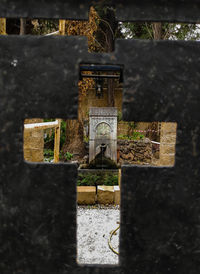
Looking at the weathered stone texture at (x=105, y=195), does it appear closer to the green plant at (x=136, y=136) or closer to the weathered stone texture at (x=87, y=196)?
the weathered stone texture at (x=87, y=196)

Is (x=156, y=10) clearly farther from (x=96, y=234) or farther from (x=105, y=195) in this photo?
(x=105, y=195)

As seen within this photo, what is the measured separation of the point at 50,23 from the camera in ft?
24.3

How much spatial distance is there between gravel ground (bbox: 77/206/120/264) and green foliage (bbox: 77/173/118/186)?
76 cm

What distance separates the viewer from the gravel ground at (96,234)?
3.29 metres

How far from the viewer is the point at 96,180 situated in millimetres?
5680

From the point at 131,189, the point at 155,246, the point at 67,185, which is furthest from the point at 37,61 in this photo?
the point at 155,246

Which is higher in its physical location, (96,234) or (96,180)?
(96,180)

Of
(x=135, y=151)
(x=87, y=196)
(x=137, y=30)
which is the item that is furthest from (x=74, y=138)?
(x=137, y=30)

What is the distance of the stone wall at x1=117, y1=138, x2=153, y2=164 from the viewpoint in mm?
8133

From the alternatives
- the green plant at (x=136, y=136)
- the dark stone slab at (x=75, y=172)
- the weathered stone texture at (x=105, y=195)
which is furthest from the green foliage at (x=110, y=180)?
the dark stone slab at (x=75, y=172)

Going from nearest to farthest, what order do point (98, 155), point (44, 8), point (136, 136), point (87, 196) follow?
point (44, 8) → point (87, 196) → point (98, 155) → point (136, 136)

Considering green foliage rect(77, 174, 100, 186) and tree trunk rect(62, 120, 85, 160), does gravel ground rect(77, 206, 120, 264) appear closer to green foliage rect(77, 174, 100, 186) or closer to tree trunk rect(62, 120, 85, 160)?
green foliage rect(77, 174, 100, 186)

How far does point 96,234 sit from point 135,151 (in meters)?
4.83

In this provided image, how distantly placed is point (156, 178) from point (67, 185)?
575mm
